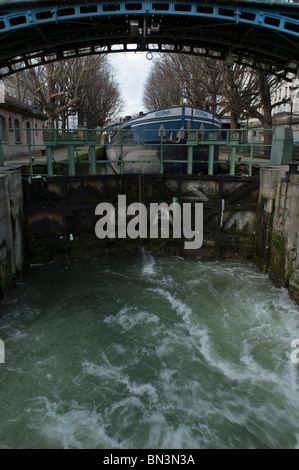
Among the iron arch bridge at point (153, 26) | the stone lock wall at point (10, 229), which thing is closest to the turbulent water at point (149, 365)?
the stone lock wall at point (10, 229)

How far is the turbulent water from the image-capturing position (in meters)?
4.59

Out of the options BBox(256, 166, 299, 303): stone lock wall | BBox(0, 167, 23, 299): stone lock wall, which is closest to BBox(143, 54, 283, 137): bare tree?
BBox(256, 166, 299, 303): stone lock wall

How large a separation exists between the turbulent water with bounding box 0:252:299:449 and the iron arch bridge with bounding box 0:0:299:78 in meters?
7.23

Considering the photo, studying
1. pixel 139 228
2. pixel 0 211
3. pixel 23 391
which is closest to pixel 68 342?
pixel 23 391

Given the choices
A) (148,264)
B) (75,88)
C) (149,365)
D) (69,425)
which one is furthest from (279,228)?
(75,88)

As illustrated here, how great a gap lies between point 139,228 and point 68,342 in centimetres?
524

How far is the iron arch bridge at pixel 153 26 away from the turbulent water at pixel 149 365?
7.23 metres

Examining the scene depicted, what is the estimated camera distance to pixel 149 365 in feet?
18.8

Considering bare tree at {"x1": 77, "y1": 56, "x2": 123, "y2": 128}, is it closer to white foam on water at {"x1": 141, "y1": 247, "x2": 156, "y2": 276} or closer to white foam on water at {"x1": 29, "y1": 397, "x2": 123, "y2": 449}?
white foam on water at {"x1": 141, "y1": 247, "x2": 156, "y2": 276}

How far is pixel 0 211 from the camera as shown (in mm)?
7672

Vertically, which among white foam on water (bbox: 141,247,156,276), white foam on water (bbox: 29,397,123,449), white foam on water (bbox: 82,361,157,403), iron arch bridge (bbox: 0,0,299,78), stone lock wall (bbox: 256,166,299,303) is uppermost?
iron arch bridge (bbox: 0,0,299,78)

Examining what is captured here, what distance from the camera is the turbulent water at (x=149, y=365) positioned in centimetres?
459

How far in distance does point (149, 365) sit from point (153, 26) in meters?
9.73

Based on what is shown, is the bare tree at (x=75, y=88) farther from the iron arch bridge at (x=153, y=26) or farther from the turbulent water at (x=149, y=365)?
the turbulent water at (x=149, y=365)
